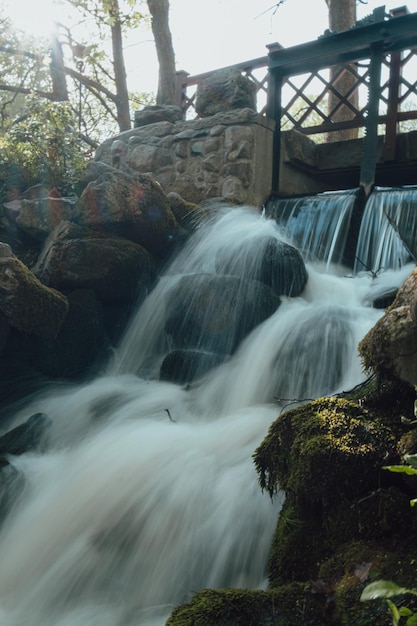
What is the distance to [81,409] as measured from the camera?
5.16 meters

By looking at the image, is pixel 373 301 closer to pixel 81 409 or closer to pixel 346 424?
pixel 81 409

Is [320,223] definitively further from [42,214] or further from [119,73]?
[119,73]

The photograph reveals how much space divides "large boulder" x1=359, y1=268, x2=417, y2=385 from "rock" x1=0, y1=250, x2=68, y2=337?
11.0 ft

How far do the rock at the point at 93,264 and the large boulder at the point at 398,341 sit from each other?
369 cm

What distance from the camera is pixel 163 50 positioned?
12484mm

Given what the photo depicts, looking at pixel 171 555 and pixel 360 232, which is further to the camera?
pixel 360 232

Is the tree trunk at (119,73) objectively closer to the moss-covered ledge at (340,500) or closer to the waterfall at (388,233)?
the waterfall at (388,233)

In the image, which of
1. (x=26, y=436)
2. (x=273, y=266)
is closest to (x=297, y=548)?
(x=26, y=436)

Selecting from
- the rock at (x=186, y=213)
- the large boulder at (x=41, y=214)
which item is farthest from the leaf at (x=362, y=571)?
the rock at (x=186, y=213)

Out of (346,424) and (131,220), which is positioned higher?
(131,220)

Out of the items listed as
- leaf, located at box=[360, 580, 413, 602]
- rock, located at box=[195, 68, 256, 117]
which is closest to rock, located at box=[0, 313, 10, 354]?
leaf, located at box=[360, 580, 413, 602]

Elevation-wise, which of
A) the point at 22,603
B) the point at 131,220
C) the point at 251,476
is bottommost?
the point at 22,603

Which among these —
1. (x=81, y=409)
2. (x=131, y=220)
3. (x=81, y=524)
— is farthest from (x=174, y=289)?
(x=81, y=524)

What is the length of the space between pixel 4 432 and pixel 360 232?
4750 mm
